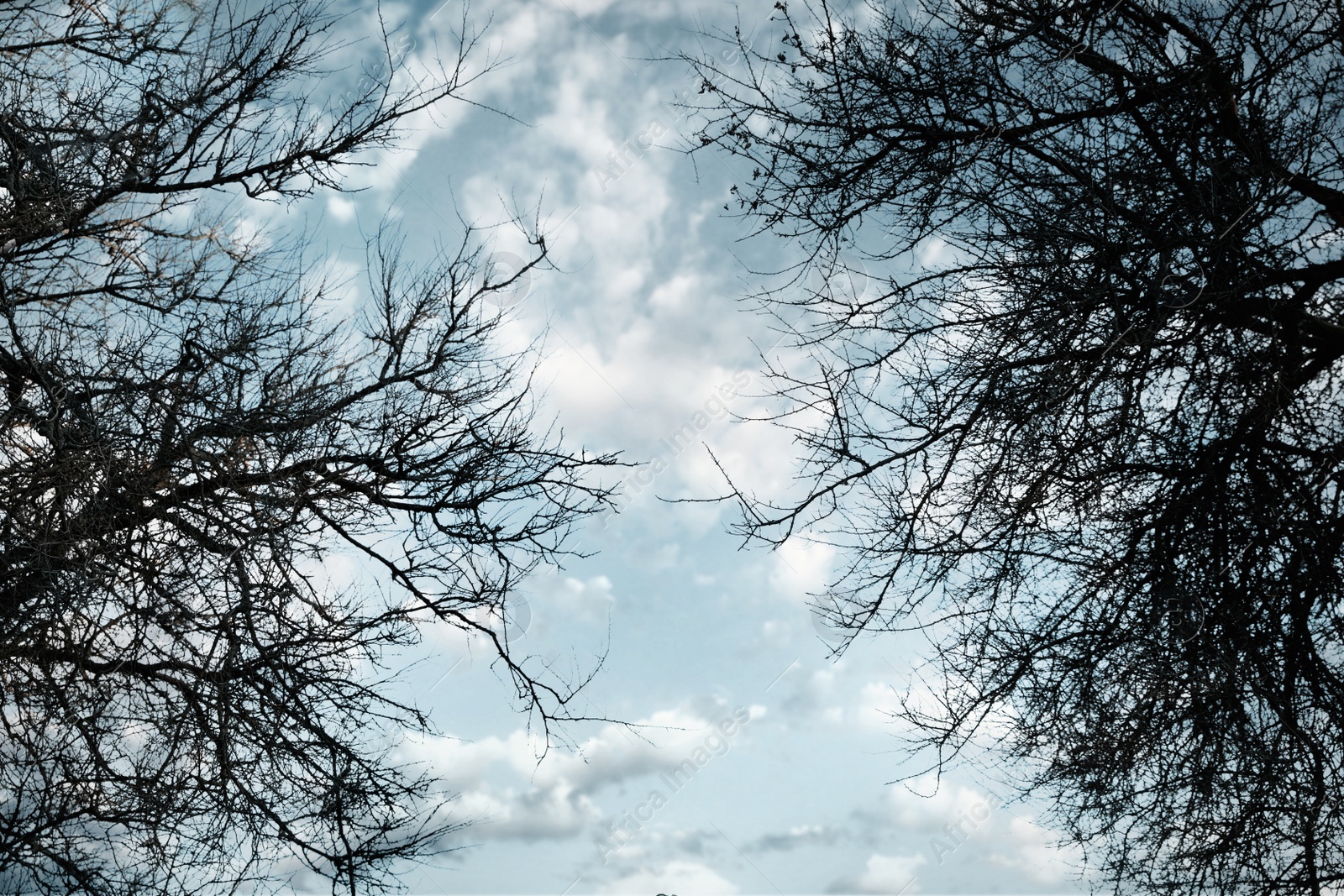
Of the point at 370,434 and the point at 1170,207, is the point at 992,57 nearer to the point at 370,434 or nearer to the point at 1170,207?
the point at 1170,207

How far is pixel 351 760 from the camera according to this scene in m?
6.52

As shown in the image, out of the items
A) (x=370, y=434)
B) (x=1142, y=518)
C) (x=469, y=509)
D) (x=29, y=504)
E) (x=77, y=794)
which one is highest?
(x=370, y=434)

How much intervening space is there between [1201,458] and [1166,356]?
26.5 inches

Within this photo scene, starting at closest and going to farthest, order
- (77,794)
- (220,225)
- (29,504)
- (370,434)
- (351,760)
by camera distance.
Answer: (29,504) → (77,794) → (351,760) → (370,434) → (220,225)

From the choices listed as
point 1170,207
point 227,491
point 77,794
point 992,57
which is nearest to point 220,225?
point 227,491

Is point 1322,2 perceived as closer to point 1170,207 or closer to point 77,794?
point 1170,207

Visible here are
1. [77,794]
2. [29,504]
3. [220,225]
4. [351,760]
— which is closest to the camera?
[29,504]

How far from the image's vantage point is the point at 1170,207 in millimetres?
5398

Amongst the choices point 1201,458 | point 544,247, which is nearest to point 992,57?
point 1201,458

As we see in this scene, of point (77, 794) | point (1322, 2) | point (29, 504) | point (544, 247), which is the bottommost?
point (77, 794)

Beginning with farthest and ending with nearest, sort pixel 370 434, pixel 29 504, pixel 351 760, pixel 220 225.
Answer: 1. pixel 220 225
2. pixel 370 434
3. pixel 351 760
4. pixel 29 504

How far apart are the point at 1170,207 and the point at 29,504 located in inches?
261

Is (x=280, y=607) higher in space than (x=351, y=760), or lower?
higher

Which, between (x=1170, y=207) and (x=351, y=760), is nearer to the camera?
(x=1170, y=207)
